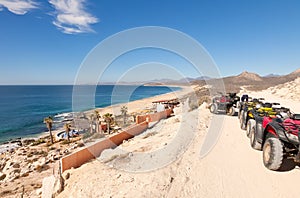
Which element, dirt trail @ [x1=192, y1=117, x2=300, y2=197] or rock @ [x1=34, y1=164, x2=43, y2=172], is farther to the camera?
rock @ [x1=34, y1=164, x2=43, y2=172]

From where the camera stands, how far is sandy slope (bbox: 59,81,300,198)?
4711 millimetres

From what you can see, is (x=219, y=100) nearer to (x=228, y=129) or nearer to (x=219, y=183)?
(x=228, y=129)

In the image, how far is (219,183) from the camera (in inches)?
197

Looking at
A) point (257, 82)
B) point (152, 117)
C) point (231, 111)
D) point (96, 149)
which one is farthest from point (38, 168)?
point (257, 82)

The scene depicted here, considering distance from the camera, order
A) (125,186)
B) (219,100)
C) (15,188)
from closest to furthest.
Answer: (125,186)
(15,188)
(219,100)

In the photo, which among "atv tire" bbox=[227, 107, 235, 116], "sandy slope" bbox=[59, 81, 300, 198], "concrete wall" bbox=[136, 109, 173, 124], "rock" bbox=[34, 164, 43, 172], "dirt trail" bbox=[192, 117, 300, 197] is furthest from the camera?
"concrete wall" bbox=[136, 109, 173, 124]

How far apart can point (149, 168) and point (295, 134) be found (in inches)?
158

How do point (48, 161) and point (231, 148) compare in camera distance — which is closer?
point (231, 148)

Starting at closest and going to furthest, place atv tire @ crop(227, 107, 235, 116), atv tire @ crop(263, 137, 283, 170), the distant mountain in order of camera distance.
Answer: atv tire @ crop(263, 137, 283, 170) < atv tire @ crop(227, 107, 235, 116) < the distant mountain

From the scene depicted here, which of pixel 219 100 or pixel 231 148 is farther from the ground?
pixel 219 100

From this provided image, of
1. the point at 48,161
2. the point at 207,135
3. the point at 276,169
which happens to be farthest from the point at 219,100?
the point at 48,161

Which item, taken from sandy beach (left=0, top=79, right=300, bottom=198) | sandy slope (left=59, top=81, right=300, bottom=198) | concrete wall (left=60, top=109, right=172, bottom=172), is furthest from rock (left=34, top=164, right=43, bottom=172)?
sandy slope (left=59, top=81, right=300, bottom=198)

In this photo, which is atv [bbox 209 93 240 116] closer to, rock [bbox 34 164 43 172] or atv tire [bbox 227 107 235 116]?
atv tire [bbox 227 107 235 116]

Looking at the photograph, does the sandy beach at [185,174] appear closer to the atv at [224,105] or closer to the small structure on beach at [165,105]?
the atv at [224,105]
